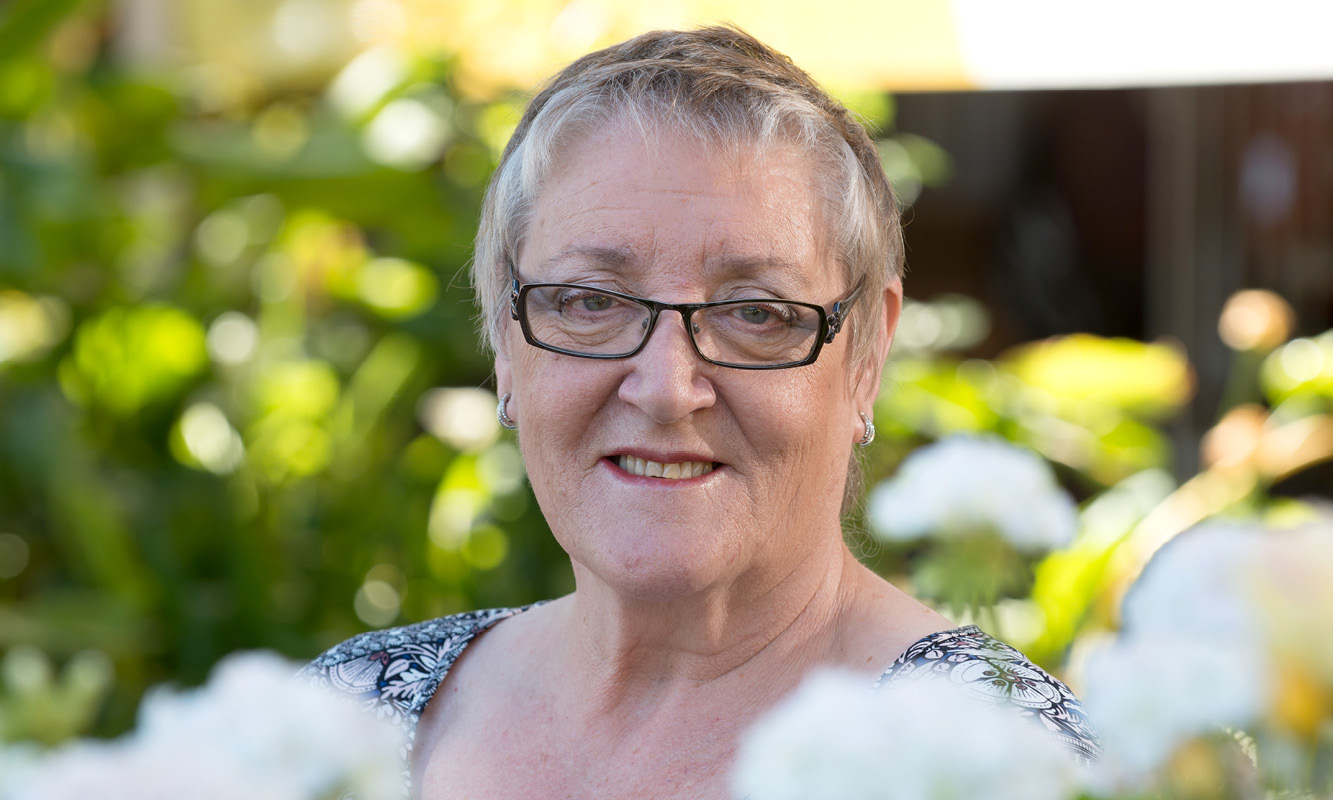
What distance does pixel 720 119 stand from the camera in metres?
1.31

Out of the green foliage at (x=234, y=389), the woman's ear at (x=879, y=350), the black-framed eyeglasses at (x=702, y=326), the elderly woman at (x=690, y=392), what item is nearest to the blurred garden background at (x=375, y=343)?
the green foliage at (x=234, y=389)

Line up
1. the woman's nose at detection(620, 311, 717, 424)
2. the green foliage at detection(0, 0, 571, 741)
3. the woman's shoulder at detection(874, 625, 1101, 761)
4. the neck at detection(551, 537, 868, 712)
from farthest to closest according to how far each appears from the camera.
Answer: the green foliage at detection(0, 0, 571, 741), the neck at detection(551, 537, 868, 712), the woman's nose at detection(620, 311, 717, 424), the woman's shoulder at detection(874, 625, 1101, 761)

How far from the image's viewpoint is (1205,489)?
2.77 metres

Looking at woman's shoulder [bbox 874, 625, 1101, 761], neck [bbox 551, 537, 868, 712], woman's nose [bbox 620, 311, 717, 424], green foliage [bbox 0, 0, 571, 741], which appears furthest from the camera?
green foliage [bbox 0, 0, 571, 741]

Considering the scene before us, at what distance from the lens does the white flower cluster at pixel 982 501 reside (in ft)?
3.49

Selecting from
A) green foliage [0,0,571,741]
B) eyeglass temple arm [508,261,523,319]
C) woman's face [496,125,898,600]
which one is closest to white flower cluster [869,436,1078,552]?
woman's face [496,125,898,600]

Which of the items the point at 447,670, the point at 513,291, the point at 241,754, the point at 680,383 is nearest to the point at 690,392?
the point at 680,383

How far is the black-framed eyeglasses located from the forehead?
0.03m

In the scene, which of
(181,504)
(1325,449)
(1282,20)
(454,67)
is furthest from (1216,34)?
(181,504)

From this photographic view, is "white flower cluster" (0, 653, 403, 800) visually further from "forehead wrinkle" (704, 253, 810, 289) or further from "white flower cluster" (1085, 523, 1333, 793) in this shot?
"forehead wrinkle" (704, 253, 810, 289)

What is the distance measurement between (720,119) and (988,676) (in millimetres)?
585

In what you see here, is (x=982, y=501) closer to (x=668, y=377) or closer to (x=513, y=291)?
(x=668, y=377)

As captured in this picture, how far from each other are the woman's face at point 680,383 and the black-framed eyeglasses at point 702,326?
0.04 ft

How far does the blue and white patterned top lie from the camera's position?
1117 millimetres
